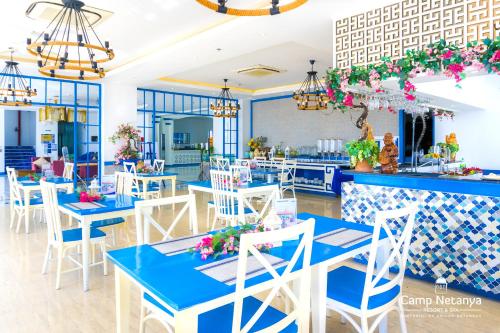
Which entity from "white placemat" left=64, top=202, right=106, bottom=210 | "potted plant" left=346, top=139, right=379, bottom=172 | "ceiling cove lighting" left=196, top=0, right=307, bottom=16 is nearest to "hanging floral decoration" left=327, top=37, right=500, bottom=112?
"potted plant" left=346, top=139, right=379, bottom=172

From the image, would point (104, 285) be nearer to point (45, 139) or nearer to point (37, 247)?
point (37, 247)

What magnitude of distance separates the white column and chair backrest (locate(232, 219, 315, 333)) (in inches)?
313

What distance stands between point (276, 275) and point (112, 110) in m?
8.24

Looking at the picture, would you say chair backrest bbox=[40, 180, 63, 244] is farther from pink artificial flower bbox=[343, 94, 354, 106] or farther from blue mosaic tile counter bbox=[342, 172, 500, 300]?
blue mosaic tile counter bbox=[342, 172, 500, 300]

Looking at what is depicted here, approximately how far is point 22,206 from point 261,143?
24.8 feet

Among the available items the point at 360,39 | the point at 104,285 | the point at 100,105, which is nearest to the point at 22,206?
the point at 104,285

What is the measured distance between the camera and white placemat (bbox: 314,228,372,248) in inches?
86.2

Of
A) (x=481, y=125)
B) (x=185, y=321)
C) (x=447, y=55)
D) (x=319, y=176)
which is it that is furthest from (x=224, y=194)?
(x=481, y=125)

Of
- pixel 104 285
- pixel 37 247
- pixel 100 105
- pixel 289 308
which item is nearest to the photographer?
pixel 289 308

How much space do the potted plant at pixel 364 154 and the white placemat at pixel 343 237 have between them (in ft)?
6.09

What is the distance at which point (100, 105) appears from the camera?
8.92m

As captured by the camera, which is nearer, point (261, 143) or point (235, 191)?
point (235, 191)

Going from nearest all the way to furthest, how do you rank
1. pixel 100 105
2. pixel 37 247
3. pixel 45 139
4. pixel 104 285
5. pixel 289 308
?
pixel 289 308 → pixel 104 285 → pixel 37 247 → pixel 100 105 → pixel 45 139

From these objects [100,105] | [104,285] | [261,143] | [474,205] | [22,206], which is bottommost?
[104,285]
